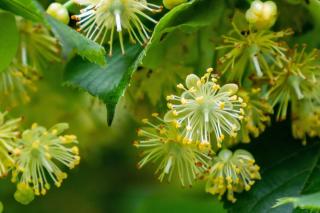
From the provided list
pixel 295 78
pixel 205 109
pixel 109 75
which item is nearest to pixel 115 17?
pixel 109 75

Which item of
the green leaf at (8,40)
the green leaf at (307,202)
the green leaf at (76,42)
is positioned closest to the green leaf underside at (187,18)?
the green leaf at (76,42)

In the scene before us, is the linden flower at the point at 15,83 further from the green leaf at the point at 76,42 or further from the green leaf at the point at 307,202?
the green leaf at the point at 307,202

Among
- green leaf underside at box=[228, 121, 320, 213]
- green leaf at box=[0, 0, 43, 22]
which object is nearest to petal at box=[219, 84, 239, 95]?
green leaf underside at box=[228, 121, 320, 213]

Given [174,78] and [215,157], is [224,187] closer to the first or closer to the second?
[215,157]

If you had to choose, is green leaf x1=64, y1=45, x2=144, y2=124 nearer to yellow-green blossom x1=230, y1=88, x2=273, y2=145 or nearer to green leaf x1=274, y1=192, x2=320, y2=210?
yellow-green blossom x1=230, y1=88, x2=273, y2=145

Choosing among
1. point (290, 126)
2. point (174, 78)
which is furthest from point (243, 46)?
point (290, 126)

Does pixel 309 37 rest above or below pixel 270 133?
above
